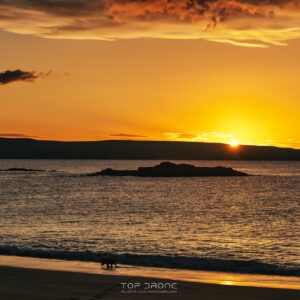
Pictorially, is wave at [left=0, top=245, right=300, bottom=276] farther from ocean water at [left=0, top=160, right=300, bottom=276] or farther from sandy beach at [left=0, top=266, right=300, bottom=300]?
sandy beach at [left=0, top=266, right=300, bottom=300]

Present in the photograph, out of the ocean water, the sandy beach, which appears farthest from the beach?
the ocean water

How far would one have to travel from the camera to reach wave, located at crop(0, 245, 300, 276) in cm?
3198

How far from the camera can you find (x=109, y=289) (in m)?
22.5

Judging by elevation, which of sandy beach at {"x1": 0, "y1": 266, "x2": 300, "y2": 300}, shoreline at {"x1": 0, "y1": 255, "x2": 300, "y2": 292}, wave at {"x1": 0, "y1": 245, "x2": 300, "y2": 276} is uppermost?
wave at {"x1": 0, "y1": 245, "x2": 300, "y2": 276}

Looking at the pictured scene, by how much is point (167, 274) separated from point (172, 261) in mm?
6074

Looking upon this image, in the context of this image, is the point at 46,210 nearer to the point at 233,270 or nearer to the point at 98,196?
the point at 98,196

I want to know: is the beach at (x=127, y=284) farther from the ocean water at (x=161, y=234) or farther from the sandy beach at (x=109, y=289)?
the ocean water at (x=161, y=234)

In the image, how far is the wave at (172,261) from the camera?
105 feet

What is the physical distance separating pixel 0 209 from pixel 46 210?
6.50 m

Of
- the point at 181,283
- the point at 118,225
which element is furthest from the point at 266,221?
the point at 181,283

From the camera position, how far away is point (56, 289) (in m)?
22.5

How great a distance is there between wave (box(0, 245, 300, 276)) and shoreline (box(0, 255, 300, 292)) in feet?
5.77

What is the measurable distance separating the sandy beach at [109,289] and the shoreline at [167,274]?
4.30 feet

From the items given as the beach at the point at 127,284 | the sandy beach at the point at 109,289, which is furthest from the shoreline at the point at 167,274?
the sandy beach at the point at 109,289
